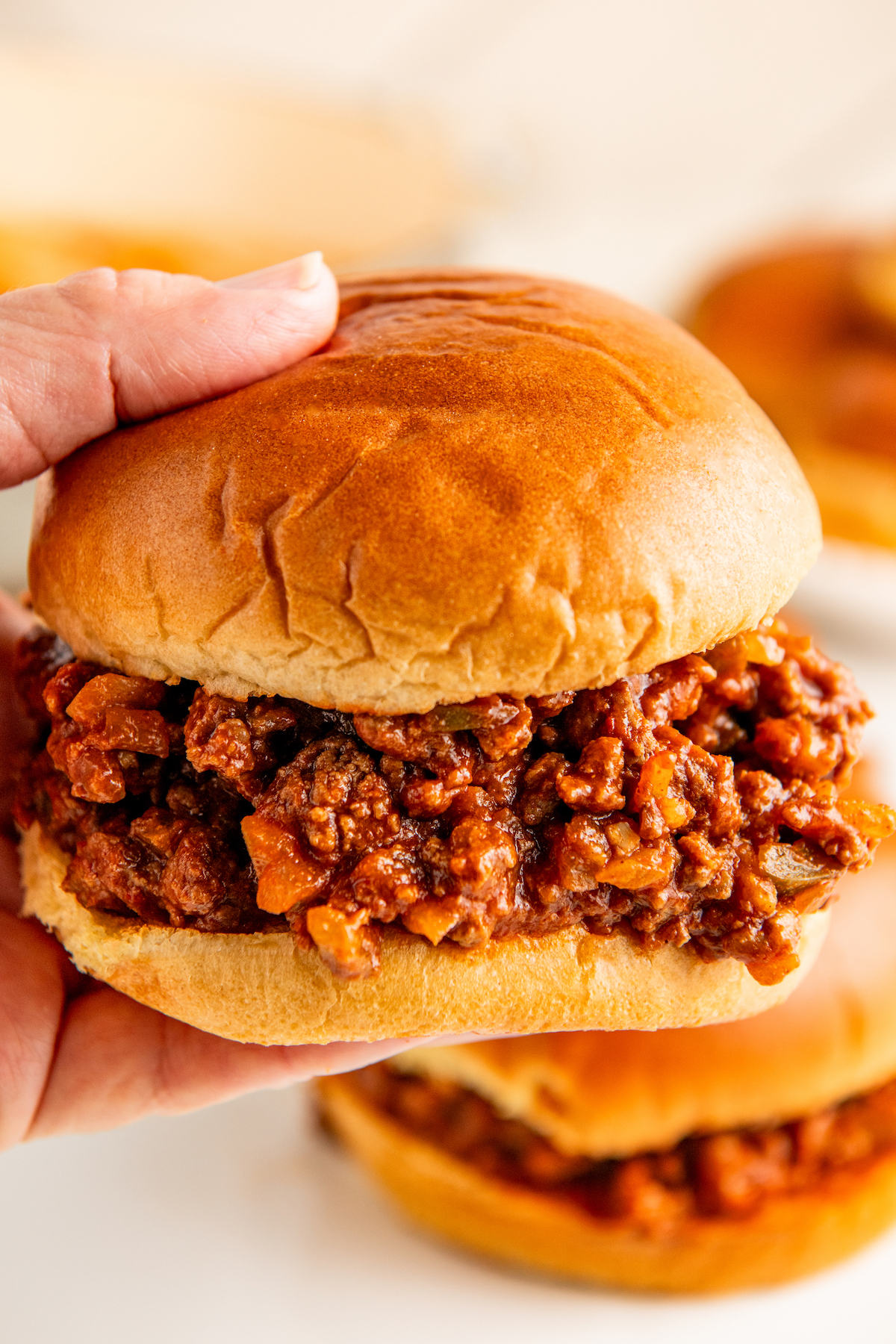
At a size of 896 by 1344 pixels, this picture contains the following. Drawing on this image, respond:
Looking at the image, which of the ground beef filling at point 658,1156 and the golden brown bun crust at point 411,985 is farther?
the ground beef filling at point 658,1156

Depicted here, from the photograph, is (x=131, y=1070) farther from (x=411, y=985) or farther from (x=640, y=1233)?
(x=640, y=1233)

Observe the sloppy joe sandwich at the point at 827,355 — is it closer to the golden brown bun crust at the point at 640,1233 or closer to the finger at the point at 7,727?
the golden brown bun crust at the point at 640,1233

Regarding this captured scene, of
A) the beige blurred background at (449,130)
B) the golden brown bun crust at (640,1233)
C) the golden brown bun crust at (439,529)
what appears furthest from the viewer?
the beige blurred background at (449,130)

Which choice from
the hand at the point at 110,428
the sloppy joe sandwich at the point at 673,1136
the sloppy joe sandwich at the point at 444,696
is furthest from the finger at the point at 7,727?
the sloppy joe sandwich at the point at 673,1136

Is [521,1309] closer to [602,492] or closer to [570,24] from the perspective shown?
[602,492]

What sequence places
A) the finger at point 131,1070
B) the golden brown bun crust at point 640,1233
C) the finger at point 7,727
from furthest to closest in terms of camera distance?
the golden brown bun crust at point 640,1233
the finger at point 7,727
the finger at point 131,1070

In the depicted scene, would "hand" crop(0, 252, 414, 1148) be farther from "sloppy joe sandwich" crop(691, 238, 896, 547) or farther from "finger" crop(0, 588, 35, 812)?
"sloppy joe sandwich" crop(691, 238, 896, 547)

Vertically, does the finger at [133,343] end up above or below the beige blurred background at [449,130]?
above

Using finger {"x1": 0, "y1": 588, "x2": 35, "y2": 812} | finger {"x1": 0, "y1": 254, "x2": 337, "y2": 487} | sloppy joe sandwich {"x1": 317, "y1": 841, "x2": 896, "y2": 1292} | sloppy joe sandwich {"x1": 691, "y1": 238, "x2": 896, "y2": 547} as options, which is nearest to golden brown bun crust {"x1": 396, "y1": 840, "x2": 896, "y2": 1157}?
sloppy joe sandwich {"x1": 317, "y1": 841, "x2": 896, "y2": 1292}
